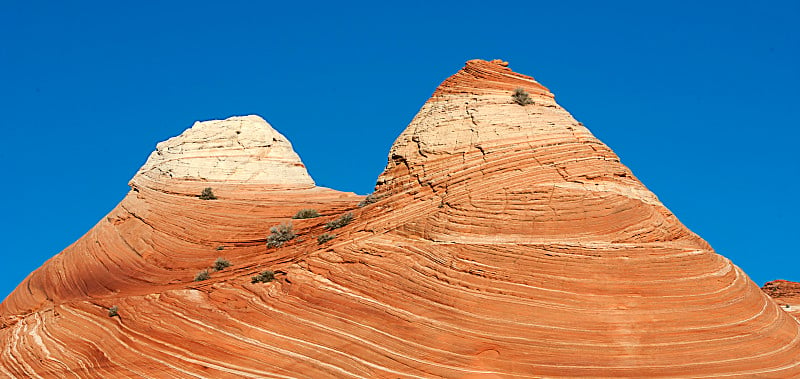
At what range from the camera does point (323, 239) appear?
26.7m

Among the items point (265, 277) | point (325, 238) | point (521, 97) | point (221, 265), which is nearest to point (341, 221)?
point (325, 238)

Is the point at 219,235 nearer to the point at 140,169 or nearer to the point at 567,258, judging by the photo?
the point at 140,169

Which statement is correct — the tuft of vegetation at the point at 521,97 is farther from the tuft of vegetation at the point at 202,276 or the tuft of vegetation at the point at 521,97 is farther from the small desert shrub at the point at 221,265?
the tuft of vegetation at the point at 202,276

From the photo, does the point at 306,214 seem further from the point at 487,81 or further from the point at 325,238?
the point at 487,81

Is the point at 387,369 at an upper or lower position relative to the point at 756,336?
lower

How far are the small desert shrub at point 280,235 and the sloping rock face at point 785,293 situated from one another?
18929 millimetres

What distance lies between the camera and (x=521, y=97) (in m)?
28.8

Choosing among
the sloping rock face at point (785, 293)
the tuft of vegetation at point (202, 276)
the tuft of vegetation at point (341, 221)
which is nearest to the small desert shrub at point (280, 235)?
the tuft of vegetation at point (341, 221)

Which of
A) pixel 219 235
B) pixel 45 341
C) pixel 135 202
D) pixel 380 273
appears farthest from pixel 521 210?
pixel 135 202

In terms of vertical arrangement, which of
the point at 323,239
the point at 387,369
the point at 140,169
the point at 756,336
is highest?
the point at 140,169

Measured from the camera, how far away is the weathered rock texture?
2172 centimetres

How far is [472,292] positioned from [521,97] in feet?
28.2

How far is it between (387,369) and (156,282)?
1140 centimetres

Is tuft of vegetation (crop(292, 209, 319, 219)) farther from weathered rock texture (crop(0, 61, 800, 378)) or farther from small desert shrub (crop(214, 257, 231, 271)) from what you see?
small desert shrub (crop(214, 257, 231, 271))
